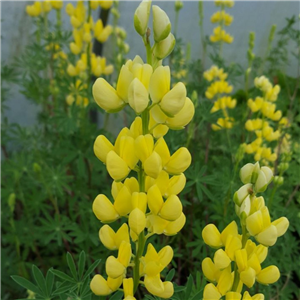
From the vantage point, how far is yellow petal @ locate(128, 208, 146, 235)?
61 centimetres

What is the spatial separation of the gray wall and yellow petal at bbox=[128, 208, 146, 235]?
211 cm

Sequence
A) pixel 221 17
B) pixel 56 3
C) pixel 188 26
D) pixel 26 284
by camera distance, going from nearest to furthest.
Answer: pixel 26 284
pixel 56 3
pixel 221 17
pixel 188 26

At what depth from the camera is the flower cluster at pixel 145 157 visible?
1.95 ft

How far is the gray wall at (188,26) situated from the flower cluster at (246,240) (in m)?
2.08

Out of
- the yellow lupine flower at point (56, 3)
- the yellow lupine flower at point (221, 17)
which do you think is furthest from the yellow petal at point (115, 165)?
the yellow lupine flower at point (221, 17)

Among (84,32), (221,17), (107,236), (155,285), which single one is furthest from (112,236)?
(221,17)

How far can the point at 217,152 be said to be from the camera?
2.27m

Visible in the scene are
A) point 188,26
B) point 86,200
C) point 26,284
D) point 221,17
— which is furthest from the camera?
point 188,26

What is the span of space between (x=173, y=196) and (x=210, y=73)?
4.74 ft

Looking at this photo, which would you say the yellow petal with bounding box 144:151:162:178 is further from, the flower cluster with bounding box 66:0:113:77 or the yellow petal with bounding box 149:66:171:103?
the flower cluster with bounding box 66:0:113:77

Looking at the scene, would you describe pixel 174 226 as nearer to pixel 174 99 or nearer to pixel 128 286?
pixel 128 286

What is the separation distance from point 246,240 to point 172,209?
0.14m

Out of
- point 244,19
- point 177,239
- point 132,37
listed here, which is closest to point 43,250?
point 177,239

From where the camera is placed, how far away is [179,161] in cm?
63
